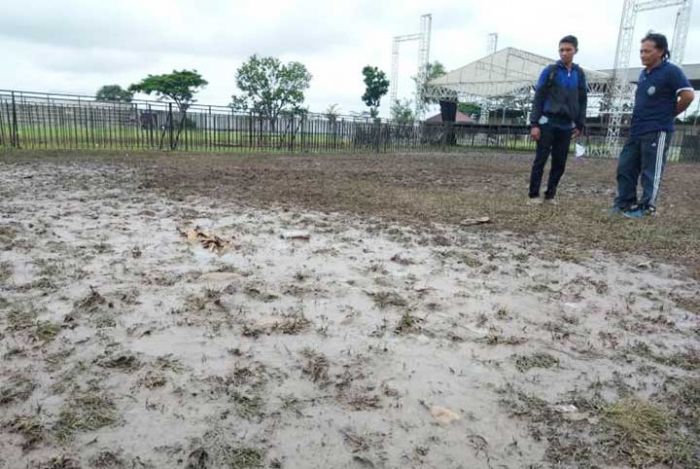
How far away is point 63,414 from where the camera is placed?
1539mm

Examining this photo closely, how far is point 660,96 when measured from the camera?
5062 mm

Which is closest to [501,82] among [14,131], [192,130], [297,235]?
[192,130]

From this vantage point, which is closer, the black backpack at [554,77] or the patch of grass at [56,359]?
the patch of grass at [56,359]

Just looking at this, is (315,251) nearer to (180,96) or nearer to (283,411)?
(283,411)

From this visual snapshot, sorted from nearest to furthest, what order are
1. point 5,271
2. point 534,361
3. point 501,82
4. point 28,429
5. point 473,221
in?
point 28,429, point 534,361, point 5,271, point 473,221, point 501,82

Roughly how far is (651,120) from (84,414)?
5472 mm

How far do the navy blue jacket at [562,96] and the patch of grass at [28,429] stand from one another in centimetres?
547

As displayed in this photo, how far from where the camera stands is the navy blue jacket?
18.1ft

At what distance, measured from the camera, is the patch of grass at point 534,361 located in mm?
1954

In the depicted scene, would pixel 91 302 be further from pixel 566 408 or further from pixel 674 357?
pixel 674 357

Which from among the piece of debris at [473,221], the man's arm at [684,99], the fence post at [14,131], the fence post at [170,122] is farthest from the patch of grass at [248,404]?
the fence post at [170,122]

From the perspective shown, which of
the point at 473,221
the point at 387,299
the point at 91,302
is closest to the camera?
the point at 91,302

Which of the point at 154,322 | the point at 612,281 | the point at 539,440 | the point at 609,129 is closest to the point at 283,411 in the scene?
the point at 539,440

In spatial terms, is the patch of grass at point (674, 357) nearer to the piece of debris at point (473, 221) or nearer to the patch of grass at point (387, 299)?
the patch of grass at point (387, 299)
